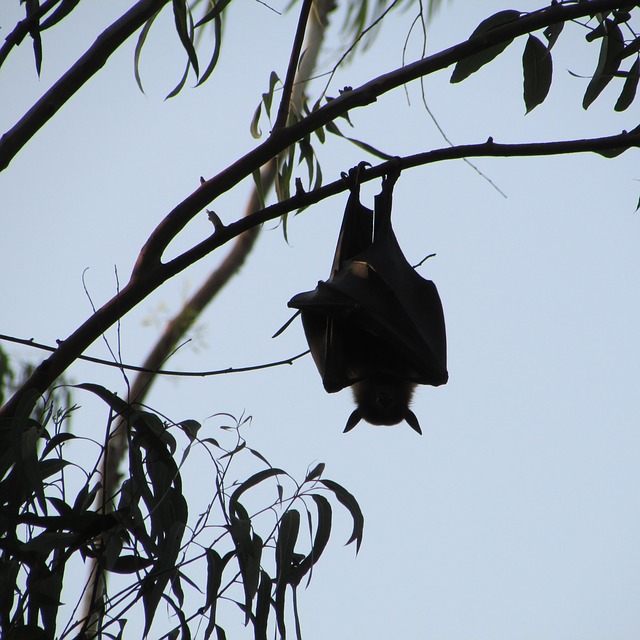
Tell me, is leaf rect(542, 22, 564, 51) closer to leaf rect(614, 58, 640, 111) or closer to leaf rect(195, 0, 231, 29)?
leaf rect(614, 58, 640, 111)

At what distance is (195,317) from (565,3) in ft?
15.2

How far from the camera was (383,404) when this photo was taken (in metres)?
3.78

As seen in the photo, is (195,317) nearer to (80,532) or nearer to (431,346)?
(431,346)

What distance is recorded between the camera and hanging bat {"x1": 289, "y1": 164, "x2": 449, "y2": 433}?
121 inches

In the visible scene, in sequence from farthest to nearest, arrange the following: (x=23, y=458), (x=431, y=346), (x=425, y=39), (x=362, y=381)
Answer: (x=362, y=381) → (x=431, y=346) → (x=425, y=39) → (x=23, y=458)

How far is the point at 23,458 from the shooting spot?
2.09 m

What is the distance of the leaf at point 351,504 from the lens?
242 centimetres

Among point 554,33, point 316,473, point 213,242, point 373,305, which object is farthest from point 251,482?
point 554,33

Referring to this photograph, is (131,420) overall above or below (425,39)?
below

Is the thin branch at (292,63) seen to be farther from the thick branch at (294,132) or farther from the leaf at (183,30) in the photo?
the leaf at (183,30)

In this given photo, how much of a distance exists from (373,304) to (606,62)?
127cm

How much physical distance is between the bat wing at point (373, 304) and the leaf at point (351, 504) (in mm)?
798

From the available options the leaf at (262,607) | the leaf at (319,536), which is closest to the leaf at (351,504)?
the leaf at (319,536)

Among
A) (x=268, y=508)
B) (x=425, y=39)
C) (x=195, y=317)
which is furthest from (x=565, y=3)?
(x=195, y=317)
